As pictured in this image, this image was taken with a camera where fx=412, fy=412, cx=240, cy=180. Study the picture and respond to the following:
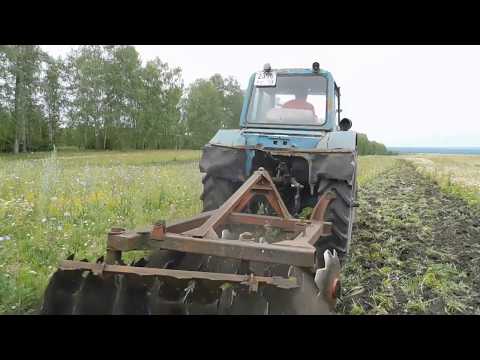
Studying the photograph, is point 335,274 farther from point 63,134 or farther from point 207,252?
point 63,134

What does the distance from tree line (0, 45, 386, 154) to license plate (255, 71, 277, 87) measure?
27776mm

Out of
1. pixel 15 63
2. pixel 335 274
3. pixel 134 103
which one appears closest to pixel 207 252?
pixel 335 274

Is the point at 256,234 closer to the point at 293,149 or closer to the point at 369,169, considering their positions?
the point at 293,149

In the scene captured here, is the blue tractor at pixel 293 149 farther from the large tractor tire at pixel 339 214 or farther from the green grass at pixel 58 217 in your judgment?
the green grass at pixel 58 217

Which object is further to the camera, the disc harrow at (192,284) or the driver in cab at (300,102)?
the driver in cab at (300,102)

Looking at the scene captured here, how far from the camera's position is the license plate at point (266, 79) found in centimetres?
495

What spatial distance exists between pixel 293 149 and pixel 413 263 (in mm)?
1885

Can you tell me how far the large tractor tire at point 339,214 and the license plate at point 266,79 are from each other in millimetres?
1561

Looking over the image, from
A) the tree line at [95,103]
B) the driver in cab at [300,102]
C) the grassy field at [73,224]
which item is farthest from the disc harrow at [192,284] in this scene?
the tree line at [95,103]

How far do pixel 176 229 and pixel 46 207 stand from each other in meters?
2.74

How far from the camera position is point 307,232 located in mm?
3191

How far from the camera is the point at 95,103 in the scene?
35219mm

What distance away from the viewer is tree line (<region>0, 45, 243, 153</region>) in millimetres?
29234

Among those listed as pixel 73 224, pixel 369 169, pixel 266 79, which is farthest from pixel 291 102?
pixel 369 169
